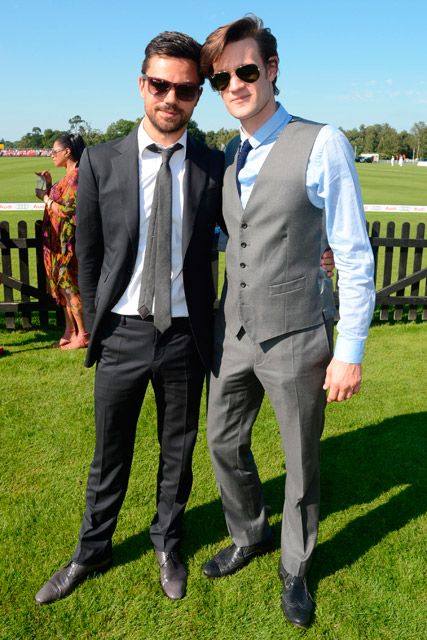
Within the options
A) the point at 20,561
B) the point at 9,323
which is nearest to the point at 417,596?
the point at 20,561

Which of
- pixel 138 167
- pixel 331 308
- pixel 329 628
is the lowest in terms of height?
pixel 329 628

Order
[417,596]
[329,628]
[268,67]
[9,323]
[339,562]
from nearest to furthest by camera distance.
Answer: [268,67], [329,628], [417,596], [339,562], [9,323]

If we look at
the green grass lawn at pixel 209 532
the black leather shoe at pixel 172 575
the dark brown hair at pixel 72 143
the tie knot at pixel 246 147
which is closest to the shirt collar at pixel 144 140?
the tie knot at pixel 246 147

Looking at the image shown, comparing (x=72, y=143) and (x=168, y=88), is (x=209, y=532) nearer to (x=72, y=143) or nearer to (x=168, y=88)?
(x=168, y=88)

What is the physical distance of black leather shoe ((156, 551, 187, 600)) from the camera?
2928 mm

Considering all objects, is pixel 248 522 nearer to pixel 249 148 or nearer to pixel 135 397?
pixel 135 397

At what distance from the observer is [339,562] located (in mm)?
3191

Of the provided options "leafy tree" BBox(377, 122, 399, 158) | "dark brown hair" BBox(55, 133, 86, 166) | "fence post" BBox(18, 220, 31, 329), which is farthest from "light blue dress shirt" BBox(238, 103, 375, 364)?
"leafy tree" BBox(377, 122, 399, 158)

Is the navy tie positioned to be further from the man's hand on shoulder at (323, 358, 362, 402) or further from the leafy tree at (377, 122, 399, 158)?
the leafy tree at (377, 122, 399, 158)

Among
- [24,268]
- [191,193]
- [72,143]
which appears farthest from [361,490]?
[24,268]

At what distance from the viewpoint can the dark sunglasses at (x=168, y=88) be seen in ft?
8.11

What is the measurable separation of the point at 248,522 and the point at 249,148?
1961 millimetres

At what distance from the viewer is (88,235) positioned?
2678 mm

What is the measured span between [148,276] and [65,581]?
163cm
